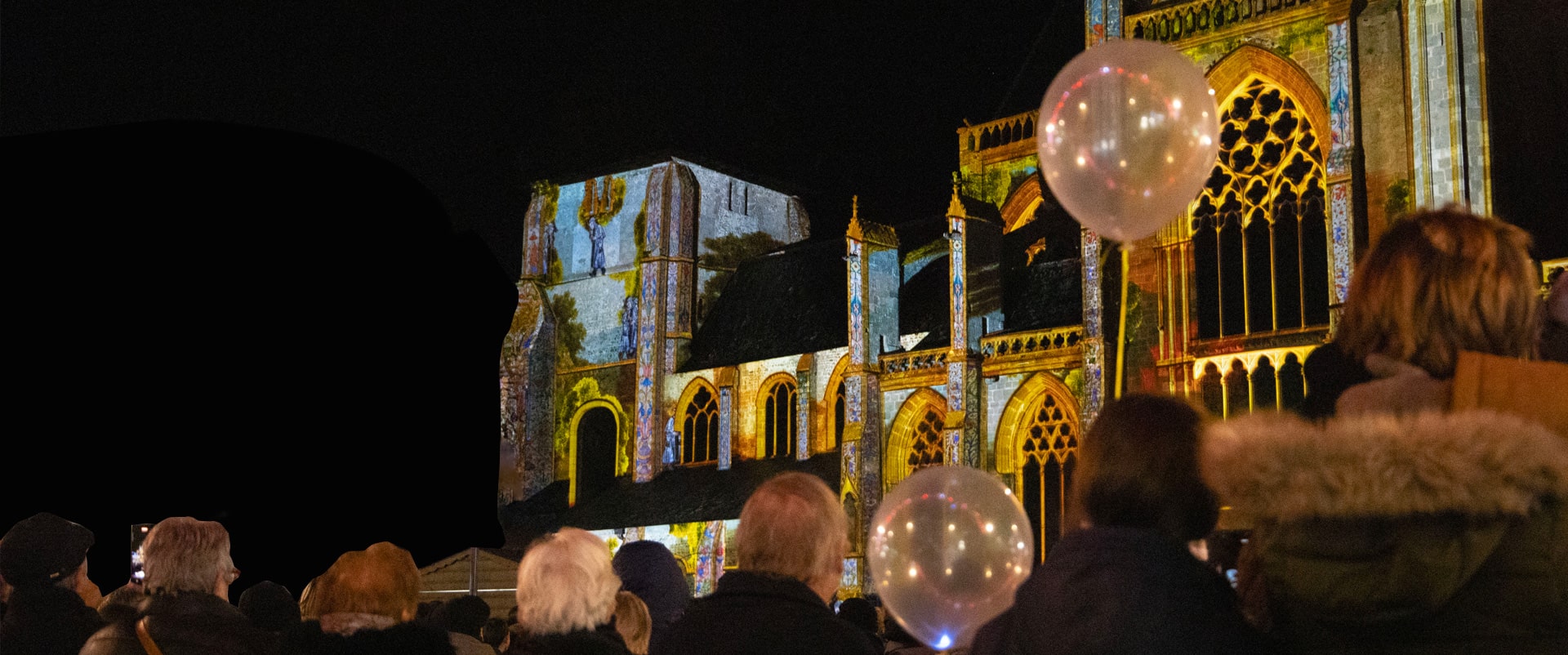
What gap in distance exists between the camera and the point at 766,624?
397 centimetres

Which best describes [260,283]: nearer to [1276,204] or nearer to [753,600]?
[753,600]

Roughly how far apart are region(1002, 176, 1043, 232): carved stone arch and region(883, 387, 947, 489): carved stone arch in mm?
4737

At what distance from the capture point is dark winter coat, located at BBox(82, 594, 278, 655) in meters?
4.57

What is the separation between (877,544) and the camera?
5.92 meters

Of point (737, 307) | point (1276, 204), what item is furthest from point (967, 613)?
point (737, 307)

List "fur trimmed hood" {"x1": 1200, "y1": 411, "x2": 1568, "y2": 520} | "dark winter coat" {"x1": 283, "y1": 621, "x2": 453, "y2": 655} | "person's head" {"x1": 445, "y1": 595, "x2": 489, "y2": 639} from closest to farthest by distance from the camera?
"fur trimmed hood" {"x1": 1200, "y1": 411, "x2": 1568, "y2": 520} → "dark winter coat" {"x1": 283, "y1": 621, "x2": 453, "y2": 655} → "person's head" {"x1": 445, "y1": 595, "x2": 489, "y2": 639}

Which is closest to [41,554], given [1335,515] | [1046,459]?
[1335,515]

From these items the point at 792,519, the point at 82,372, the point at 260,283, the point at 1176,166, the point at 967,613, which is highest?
the point at 1176,166

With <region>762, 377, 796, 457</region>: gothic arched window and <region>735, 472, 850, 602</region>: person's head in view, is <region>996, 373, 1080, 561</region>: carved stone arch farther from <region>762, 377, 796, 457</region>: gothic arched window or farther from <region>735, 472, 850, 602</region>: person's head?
<region>735, 472, 850, 602</region>: person's head

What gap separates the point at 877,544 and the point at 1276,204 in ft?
62.6

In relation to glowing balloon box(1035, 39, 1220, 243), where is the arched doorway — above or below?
below

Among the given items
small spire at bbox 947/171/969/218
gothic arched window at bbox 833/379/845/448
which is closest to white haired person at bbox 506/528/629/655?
small spire at bbox 947/171/969/218

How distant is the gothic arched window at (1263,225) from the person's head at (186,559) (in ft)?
Result: 66.8

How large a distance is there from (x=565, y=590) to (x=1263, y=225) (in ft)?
68.3
